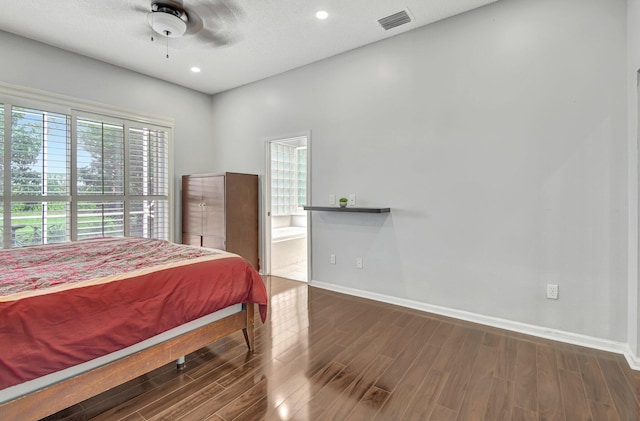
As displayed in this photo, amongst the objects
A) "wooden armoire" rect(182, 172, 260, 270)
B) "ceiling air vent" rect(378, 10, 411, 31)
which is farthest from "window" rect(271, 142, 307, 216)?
"ceiling air vent" rect(378, 10, 411, 31)

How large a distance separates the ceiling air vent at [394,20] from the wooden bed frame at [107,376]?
3.10 metres

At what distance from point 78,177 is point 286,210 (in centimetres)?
323

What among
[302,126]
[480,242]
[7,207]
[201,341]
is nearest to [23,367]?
[201,341]

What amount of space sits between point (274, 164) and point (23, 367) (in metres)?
4.48

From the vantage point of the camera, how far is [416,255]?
10.8 feet

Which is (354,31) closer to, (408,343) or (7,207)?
(408,343)

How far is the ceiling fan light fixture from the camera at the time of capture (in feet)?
8.61

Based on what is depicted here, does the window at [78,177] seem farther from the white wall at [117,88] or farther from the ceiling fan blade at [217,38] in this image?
the ceiling fan blade at [217,38]

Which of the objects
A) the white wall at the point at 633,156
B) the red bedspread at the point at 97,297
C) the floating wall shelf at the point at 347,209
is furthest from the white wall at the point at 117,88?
the white wall at the point at 633,156

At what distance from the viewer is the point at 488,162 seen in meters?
2.86

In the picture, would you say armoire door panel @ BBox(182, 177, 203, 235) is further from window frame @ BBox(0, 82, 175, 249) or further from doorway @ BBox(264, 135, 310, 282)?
doorway @ BBox(264, 135, 310, 282)

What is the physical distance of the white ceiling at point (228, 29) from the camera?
9.26 feet

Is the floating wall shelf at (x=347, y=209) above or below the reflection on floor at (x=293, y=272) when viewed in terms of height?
above

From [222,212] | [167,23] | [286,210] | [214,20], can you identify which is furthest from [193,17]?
[286,210]
